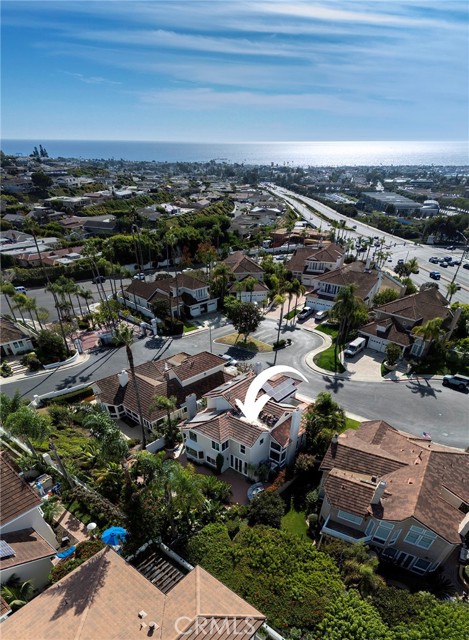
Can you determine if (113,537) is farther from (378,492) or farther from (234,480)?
(378,492)

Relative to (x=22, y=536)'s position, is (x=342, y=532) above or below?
below

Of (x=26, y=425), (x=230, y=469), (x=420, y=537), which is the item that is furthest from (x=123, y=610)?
(x=420, y=537)

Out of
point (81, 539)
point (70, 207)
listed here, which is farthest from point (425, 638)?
point (70, 207)

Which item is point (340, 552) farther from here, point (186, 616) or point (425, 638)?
point (186, 616)

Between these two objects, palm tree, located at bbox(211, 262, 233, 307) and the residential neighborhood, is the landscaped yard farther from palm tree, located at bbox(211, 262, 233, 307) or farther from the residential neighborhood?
palm tree, located at bbox(211, 262, 233, 307)

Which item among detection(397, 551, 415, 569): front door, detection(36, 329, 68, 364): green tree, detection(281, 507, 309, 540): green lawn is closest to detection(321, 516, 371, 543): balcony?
detection(281, 507, 309, 540): green lawn

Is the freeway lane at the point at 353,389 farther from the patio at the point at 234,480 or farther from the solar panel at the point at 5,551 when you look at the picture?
the solar panel at the point at 5,551
